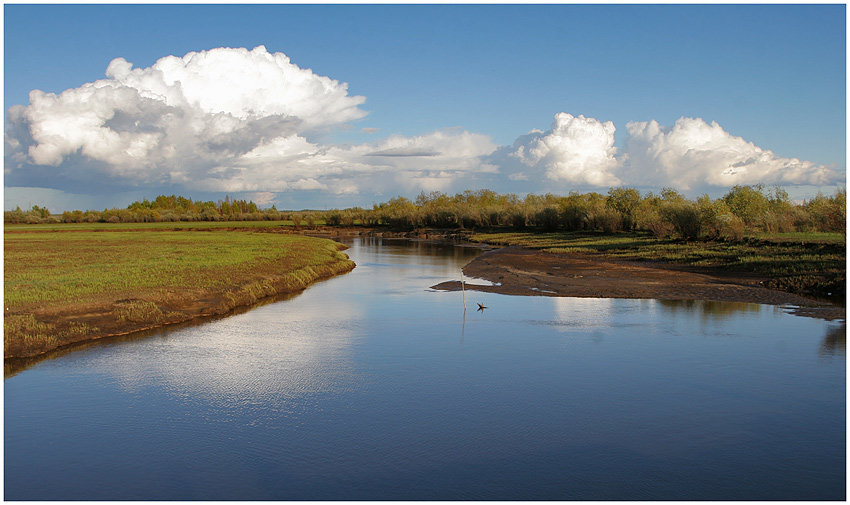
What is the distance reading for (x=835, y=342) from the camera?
19.4 metres

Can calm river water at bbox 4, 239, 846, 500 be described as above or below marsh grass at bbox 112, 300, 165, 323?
below

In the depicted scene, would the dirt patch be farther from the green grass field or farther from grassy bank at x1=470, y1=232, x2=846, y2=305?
the green grass field

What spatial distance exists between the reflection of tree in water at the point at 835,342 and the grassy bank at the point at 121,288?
2200 cm

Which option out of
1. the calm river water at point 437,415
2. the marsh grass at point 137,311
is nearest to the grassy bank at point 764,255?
the calm river water at point 437,415

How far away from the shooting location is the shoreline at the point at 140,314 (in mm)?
18641

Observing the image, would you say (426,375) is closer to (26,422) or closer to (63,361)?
(26,422)

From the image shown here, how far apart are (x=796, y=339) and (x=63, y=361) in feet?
74.3

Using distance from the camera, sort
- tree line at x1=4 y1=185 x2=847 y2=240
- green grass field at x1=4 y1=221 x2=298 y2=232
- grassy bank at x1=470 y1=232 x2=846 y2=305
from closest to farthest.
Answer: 1. grassy bank at x1=470 y1=232 x2=846 y2=305
2. tree line at x1=4 y1=185 x2=847 y2=240
3. green grass field at x1=4 y1=221 x2=298 y2=232

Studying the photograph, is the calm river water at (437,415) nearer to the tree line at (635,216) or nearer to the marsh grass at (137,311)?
the marsh grass at (137,311)

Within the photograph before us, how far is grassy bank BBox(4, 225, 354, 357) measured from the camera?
1914 cm

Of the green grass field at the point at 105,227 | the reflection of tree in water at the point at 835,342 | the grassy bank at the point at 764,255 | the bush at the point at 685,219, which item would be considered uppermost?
the bush at the point at 685,219

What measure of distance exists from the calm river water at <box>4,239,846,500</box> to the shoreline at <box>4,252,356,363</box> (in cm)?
109

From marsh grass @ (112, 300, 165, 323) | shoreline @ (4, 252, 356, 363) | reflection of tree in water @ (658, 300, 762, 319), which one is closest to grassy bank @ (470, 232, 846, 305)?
reflection of tree in water @ (658, 300, 762, 319)

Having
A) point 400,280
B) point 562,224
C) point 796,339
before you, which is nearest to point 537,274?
point 400,280
